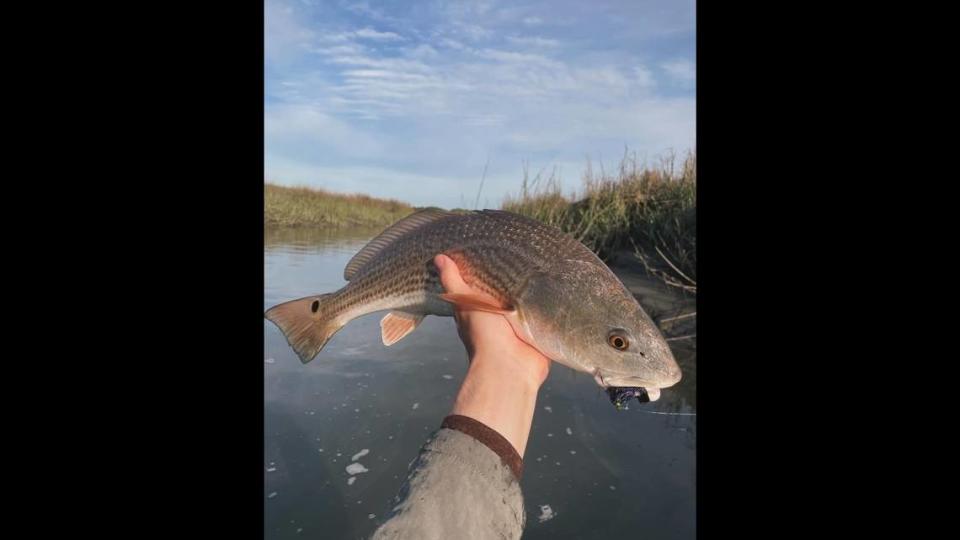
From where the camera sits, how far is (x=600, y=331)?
1.28 m

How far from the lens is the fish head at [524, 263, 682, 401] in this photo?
1.22 m

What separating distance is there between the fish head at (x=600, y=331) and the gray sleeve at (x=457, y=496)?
1.14 ft

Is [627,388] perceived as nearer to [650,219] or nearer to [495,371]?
[495,371]

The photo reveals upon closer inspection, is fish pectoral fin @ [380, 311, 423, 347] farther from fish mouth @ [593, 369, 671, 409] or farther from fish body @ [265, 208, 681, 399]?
fish mouth @ [593, 369, 671, 409]

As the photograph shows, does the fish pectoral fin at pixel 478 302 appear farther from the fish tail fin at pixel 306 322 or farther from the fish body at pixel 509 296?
the fish tail fin at pixel 306 322

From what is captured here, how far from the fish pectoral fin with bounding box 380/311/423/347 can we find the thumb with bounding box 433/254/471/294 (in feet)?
0.96

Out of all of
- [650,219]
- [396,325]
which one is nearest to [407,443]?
[396,325]

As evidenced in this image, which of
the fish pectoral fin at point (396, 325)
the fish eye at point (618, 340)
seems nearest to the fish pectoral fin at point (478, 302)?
the fish eye at point (618, 340)

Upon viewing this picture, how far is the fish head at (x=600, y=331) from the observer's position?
4.01ft

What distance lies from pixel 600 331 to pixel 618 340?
0.05m
